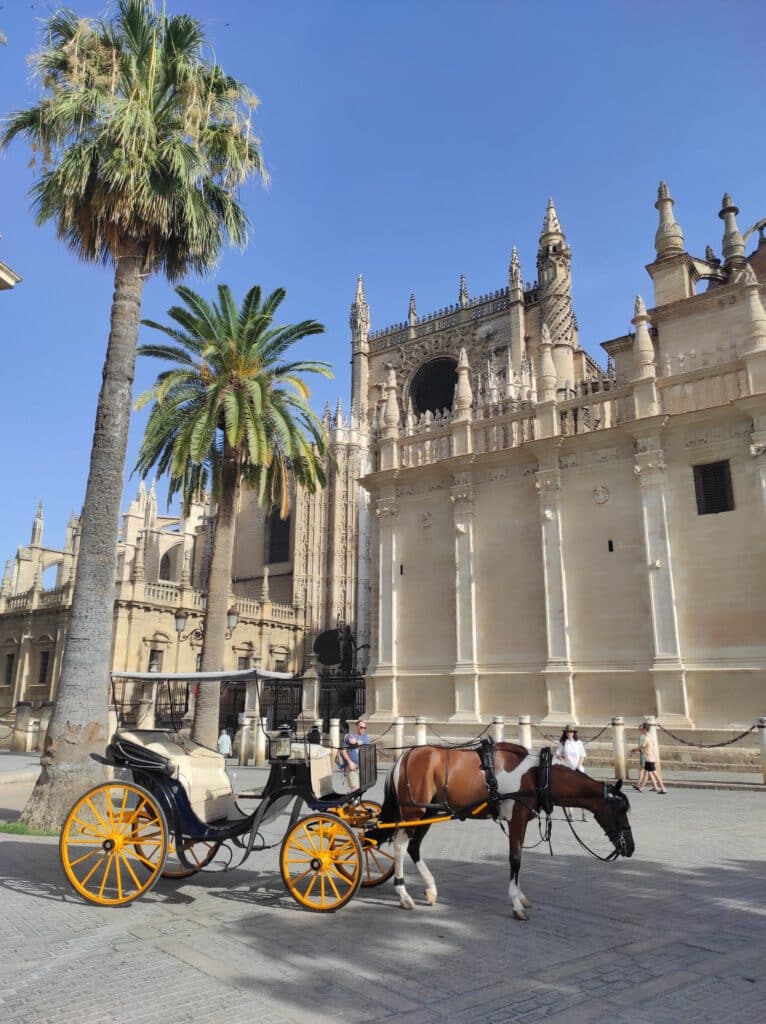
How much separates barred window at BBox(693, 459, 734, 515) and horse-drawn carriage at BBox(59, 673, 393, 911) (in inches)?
545

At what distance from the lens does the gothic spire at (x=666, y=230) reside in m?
24.0

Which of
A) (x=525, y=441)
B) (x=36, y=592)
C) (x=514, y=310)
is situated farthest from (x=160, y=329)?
(x=514, y=310)

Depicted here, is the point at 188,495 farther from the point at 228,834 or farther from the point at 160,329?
the point at 228,834

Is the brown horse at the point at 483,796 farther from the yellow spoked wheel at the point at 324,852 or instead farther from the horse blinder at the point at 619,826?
the yellow spoked wheel at the point at 324,852

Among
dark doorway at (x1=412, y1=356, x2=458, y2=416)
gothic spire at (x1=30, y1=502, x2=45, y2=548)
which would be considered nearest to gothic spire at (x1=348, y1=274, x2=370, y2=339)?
dark doorway at (x1=412, y1=356, x2=458, y2=416)

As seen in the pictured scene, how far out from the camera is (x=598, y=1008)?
415cm

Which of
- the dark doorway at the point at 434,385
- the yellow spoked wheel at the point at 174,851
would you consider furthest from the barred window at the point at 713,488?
the dark doorway at the point at 434,385

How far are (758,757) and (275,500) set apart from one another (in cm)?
1344

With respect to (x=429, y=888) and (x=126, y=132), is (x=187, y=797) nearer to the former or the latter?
(x=429, y=888)

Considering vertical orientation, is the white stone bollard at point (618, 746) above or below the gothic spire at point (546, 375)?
below

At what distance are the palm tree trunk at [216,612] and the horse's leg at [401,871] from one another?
1105 cm

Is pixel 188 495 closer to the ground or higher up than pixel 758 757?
higher up

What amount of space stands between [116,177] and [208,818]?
355 inches

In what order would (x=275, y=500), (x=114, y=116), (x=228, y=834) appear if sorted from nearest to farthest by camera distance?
(x=228, y=834), (x=114, y=116), (x=275, y=500)
